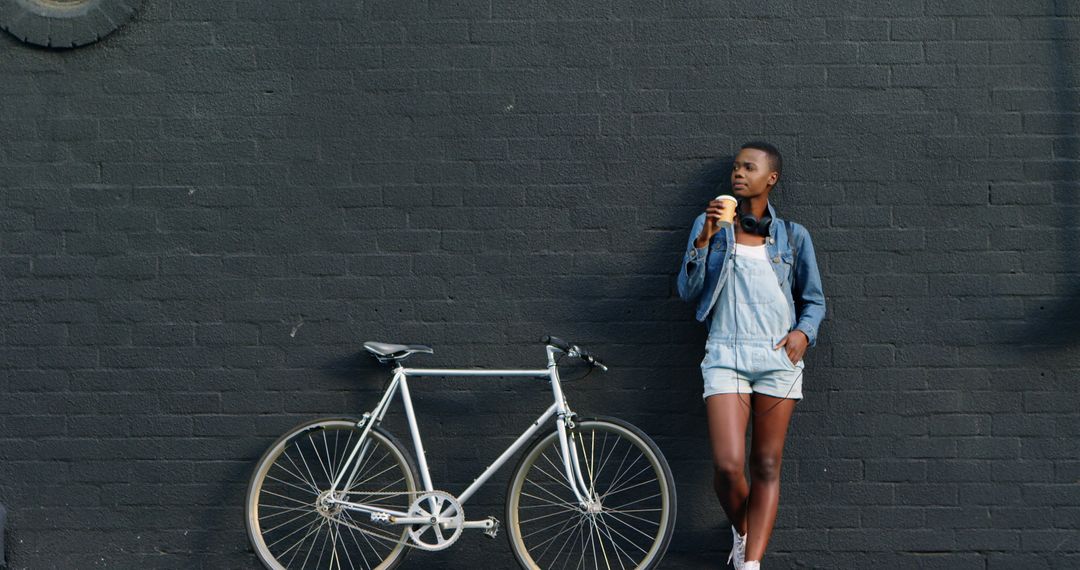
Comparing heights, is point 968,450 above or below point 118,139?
below

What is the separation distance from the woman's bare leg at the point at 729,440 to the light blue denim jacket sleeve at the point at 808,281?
47cm

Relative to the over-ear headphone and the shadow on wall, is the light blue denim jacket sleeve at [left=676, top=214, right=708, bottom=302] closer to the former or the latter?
the over-ear headphone

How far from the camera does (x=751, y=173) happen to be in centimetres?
524

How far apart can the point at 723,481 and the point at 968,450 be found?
4.31 ft

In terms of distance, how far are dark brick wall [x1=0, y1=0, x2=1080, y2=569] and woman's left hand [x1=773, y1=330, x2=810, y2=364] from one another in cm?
46

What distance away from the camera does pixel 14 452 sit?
220 inches

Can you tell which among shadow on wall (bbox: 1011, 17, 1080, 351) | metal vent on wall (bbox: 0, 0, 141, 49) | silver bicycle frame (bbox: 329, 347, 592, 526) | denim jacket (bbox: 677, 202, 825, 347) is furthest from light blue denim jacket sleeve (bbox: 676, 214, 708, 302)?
metal vent on wall (bbox: 0, 0, 141, 49)

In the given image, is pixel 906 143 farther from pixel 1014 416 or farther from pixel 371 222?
pixel 371 222

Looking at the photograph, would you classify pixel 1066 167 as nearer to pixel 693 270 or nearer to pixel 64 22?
pixel 693 270


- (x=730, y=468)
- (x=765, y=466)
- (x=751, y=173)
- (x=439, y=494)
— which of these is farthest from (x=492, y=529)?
(x=751, y=173)

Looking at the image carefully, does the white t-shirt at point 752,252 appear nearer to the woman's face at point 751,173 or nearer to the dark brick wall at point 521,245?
the woman's face at point 751,173

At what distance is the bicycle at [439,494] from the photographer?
204 inches

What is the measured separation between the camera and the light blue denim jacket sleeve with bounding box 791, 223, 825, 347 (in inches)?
205

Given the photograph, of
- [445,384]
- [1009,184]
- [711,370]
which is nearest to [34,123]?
[445,384]
